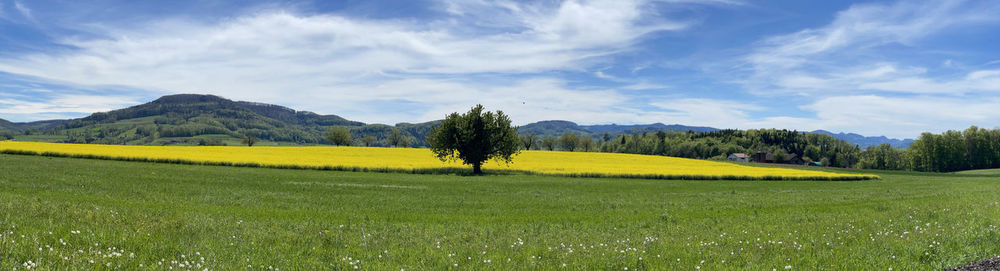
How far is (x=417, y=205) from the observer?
19.4 meters

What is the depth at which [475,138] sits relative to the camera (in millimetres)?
52375

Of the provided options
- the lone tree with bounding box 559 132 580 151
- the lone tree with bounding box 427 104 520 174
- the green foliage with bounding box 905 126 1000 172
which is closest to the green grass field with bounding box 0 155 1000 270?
the lone tree with bounding box 427 104 520 174

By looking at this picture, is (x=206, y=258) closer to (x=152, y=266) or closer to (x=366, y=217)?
(x=152, y=266)

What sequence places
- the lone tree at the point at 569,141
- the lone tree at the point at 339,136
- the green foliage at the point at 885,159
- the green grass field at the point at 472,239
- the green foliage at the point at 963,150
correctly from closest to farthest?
the green grass field at the point at 472,239 → the green foliage at the point at 963,150 → the lone tree at the point at 339,136 → the green foliage at the point at 885,159 → the lone tree at the point at 569,141

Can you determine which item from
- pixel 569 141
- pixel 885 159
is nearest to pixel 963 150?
pixel 885 159

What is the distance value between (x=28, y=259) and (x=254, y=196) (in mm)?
14889

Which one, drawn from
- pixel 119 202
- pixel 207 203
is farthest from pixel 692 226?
pixel 119 202

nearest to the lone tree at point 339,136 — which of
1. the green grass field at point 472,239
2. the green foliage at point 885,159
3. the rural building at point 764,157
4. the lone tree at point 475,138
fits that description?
the lone tree at point 475,138

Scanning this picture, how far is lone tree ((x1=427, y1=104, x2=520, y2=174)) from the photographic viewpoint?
2054 inches

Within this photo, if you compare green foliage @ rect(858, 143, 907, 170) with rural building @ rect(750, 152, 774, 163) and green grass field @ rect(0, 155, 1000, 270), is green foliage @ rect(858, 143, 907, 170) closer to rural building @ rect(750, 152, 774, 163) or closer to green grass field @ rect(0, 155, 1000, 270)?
rural building @ rect(750, 152, 774, 163)

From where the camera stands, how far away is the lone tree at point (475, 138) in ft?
171

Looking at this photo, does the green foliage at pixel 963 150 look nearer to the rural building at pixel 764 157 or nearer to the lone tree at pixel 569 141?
the rural building at pixel 764 157

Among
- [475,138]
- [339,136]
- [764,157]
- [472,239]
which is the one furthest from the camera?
[764,157]

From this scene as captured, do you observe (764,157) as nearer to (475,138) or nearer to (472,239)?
(475,138)
